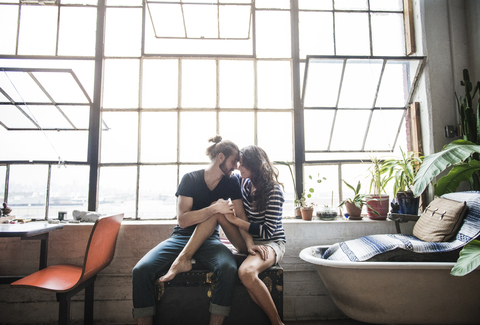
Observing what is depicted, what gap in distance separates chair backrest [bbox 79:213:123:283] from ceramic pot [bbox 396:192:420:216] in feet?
8.01

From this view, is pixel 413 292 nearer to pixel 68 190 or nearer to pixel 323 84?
pixel 323 84

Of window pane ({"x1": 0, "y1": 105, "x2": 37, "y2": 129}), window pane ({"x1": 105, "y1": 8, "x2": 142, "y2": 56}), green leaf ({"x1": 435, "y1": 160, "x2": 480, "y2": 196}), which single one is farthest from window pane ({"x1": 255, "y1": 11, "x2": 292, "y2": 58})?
window pane ({"x1": 0, "y1": 105, "x2": 37, "y2": 129})

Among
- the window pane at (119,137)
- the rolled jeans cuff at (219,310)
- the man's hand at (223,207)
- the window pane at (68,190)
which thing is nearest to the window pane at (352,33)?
the man's hand at (223,207)

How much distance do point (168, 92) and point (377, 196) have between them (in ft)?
7.65

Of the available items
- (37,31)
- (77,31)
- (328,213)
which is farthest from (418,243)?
(37,31)

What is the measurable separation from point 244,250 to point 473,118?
2306mm

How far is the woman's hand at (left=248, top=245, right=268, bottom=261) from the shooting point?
1768 millimetres

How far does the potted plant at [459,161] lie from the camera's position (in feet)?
5.77

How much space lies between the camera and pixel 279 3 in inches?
113

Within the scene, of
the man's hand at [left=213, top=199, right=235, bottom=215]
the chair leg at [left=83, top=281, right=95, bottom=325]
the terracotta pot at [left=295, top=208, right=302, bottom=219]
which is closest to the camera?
the man's hand at [left=213, top=199, right=235, bottom=215]

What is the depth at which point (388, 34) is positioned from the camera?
2846 millimetres

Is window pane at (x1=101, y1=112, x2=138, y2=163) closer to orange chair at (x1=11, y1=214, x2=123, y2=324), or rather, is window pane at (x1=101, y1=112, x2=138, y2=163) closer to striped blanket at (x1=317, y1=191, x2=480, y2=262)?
orange chair at (x1=11, y1=214, x2=123, y2=324)

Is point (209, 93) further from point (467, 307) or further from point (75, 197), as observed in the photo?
point (467, 307)

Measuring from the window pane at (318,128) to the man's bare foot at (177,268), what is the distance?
5.54ft
